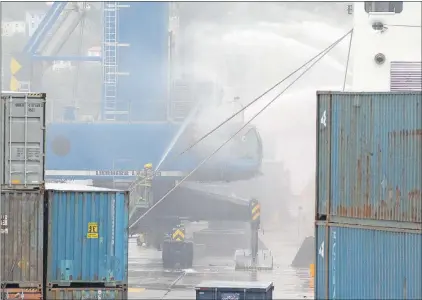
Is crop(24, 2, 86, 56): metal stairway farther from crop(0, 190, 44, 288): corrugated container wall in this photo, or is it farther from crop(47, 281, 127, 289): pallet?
crop(47, 281, 127, 289): pallet

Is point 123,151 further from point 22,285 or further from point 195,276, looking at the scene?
point 22,285

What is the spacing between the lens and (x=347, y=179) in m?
15.2

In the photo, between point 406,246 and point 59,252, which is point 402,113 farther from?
point 59,252

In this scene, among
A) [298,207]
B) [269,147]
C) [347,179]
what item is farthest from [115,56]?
[347,179]

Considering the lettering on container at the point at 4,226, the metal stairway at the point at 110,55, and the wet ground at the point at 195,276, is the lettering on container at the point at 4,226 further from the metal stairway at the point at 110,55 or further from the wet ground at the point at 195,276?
the metal stairway at the point at 110,55

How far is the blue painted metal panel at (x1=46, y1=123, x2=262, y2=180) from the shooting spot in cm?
4144

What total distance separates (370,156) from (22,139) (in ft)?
21.6

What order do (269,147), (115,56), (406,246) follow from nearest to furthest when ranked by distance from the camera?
(406,246)
(115,56)
(269,147)

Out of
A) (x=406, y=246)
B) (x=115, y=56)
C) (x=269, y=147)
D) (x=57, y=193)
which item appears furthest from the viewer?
(x=269, y=147)

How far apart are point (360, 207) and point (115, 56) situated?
27249 millimetres

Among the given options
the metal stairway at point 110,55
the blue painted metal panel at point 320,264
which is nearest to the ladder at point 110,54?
the metal stairway at point 110,55

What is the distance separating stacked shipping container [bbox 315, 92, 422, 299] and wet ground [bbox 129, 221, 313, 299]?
14103mm

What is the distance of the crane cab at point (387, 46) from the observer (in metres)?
21.9

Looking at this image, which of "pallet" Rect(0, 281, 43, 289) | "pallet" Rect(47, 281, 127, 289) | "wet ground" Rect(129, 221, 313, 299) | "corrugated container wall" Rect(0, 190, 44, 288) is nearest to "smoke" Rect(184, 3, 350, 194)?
"wet ground" Rect(129, 221, 313, 299)
